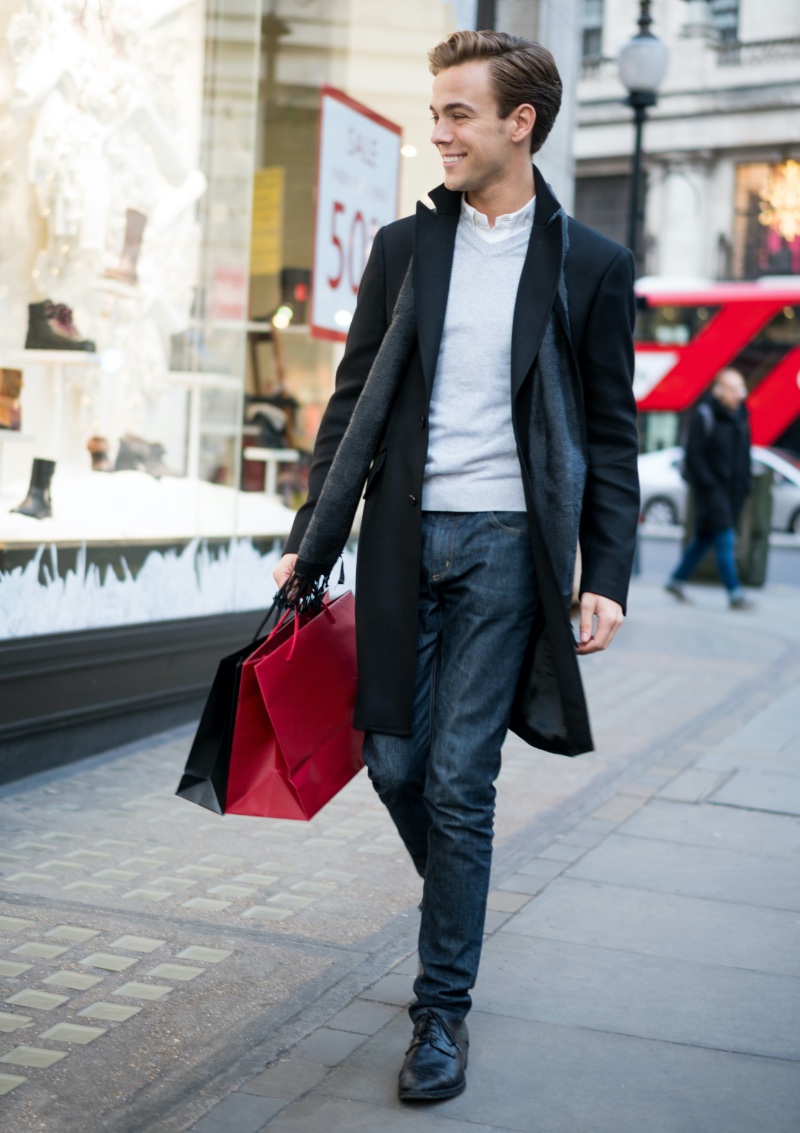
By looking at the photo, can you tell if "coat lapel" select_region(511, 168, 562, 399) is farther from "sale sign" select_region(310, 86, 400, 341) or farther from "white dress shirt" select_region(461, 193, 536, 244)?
"sale sign" select_region(310, 86, 400, 341)

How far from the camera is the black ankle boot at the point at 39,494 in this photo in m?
5.55

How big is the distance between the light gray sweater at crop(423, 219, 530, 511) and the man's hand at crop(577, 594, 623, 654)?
0.84 ft

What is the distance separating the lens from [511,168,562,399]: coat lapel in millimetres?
2898

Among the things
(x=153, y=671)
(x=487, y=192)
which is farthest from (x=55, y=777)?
(x=487, y=192)

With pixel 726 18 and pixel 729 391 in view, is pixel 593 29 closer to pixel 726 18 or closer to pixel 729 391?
pixel 726 18

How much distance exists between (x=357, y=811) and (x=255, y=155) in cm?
405

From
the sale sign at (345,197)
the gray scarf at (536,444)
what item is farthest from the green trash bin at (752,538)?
the gray scarf at (536,444)

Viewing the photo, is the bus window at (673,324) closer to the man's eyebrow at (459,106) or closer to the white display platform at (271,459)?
the white display platform at (271,459)

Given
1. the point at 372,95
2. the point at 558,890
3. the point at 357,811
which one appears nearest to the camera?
the point at 558,890

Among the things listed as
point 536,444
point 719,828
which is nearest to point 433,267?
point 536,444

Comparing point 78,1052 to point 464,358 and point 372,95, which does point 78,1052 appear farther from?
point 372,95

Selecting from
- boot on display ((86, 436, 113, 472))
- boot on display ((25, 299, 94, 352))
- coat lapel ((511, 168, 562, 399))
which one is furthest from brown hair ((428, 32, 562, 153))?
boot on display ((86, 436, 113, 472))

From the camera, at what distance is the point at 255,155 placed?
25.7ft

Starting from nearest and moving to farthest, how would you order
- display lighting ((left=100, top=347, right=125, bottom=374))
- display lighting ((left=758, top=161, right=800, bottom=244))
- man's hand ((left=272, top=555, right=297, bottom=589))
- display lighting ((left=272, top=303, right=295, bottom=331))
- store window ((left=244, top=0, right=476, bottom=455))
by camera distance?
man's hand ((left=272, top=555, right=297, bottom=589)) < display lighting ((left=100, top=347, right=125, bottom=374)) < store window ((left=244, top=0, right=476, bottom=455)) < display lighting ((left=272, top=303, right=295, bottom=331)) < display lighting ((left=758, top=161, right=800, bottom=244))
